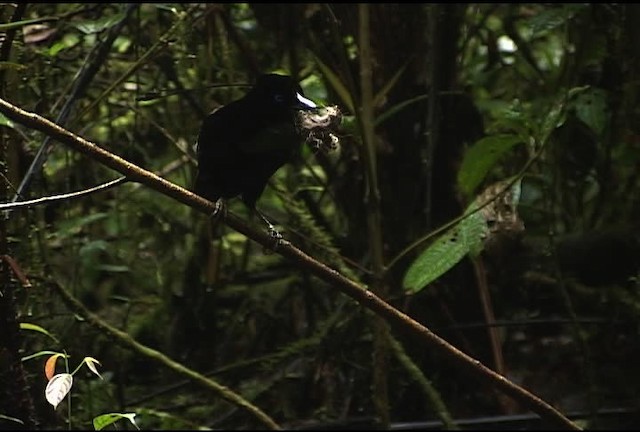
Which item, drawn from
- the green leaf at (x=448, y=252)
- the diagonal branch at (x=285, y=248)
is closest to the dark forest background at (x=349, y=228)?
the green leaf at (x=448, y=252)

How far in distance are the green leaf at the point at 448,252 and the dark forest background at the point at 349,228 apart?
0.47ft

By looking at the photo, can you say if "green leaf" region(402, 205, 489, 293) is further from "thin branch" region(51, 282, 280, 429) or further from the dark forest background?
"thin branch" region(51, 282, 280, 429)

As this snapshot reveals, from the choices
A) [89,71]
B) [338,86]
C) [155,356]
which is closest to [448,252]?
[338,86]

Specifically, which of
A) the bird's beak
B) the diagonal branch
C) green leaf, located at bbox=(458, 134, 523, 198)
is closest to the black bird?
the bird's beak

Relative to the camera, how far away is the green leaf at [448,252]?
6.15 ft

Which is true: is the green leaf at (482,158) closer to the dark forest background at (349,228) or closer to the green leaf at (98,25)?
the dark forest background at (349,228)

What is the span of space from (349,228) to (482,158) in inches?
26.9

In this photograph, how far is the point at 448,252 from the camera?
6.24 feet

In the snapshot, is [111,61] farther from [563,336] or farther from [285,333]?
[563,336]

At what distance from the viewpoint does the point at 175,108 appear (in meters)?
2.95

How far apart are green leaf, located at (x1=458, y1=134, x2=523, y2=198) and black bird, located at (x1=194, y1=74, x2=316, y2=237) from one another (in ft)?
1.51

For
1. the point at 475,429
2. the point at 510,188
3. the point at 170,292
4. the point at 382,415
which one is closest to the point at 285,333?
the point at 170,292

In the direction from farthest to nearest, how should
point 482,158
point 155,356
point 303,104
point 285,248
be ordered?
point 155,356 < point 482,158 < point 303,104 < point 285,248

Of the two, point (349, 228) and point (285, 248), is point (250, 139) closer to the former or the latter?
point (285, 248)
